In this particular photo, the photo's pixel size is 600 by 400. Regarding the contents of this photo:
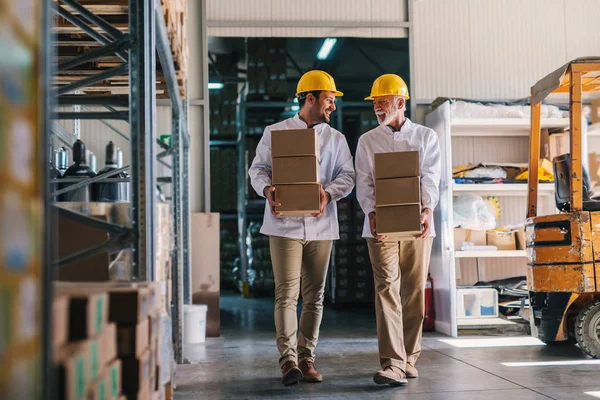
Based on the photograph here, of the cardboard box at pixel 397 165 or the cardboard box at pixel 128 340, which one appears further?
the cardboard box at pixel 397 165

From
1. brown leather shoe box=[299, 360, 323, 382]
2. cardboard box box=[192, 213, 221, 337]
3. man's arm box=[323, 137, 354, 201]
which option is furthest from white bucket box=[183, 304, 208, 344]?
man's arm box=[323, 137, 354, 201]

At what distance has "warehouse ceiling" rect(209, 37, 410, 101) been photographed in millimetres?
14773

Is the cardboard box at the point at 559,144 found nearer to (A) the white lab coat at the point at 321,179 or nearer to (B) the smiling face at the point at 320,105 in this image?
(A) the white lab coat at the point at 321,179

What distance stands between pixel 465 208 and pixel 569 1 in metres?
3.58

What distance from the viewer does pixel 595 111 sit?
8.96m

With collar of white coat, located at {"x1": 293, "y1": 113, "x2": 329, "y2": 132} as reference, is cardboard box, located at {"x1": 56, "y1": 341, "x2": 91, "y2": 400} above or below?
below

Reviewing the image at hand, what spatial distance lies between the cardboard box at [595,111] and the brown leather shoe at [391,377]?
548cm

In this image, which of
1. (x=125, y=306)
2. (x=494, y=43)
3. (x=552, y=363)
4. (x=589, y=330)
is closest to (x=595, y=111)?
(x=494, y=43)

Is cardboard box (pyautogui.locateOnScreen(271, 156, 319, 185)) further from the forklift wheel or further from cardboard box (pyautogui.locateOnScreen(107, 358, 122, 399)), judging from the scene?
the forklift wheel

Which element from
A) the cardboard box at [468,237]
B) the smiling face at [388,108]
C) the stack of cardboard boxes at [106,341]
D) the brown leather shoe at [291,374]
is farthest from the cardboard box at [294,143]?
the cardboard box at [468,237]

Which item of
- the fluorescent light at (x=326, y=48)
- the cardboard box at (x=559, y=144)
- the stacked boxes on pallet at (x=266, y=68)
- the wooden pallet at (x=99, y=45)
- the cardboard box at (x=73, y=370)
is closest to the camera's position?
the cardboard box at (x=73, y=370)

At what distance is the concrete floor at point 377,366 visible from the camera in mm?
4727

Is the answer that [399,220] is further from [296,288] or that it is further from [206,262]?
[206,262]

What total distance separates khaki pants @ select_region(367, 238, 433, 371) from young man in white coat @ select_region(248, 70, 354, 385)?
0.41m
